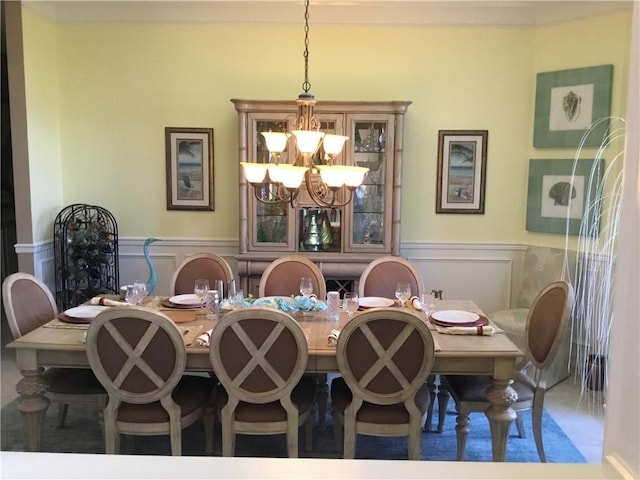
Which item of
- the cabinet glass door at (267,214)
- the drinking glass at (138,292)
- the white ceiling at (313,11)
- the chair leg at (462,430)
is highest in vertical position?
the white ceiling at (313,11)

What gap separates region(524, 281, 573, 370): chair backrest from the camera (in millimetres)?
2572

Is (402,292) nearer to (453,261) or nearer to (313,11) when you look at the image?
(453,261)

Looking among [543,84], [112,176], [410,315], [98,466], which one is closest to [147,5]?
[112,176]

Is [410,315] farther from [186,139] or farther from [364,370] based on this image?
[186,139]

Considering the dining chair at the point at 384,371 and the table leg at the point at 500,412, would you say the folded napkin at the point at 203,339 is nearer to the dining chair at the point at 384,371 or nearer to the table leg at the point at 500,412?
the dining chair at the point at 384,371

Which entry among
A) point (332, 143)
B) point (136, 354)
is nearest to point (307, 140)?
point (332, 143)

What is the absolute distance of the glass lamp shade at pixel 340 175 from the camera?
2.53m

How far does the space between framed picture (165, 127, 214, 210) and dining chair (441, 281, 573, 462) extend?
264cm

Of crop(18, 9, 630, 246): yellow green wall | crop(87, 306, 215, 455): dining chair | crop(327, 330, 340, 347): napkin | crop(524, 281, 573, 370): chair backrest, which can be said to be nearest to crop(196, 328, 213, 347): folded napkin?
crop(87, 306, 215, 455): dining chair

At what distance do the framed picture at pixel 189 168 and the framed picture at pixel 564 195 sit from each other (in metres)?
2.59

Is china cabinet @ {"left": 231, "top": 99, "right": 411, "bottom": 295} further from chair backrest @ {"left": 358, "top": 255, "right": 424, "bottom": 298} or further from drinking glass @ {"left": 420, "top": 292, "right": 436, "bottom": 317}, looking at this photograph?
drinking glass @ {"left": 420, "top": 292, "right": 436, "bottom": 317}

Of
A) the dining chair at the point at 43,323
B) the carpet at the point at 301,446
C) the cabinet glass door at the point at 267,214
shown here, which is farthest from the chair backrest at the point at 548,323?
the dining chair at the point at 43,323

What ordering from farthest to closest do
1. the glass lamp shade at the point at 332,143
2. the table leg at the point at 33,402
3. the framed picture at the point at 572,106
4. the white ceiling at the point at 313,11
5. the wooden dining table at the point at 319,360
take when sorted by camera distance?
the white ceiling at the point at 313,11, the framed picture at the point at 572,106, the glass lamp shade at the point at 332,143, the table leg at the point at 33,402, the wooden dining table at the point at 319,360

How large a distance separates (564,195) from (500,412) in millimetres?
2272
